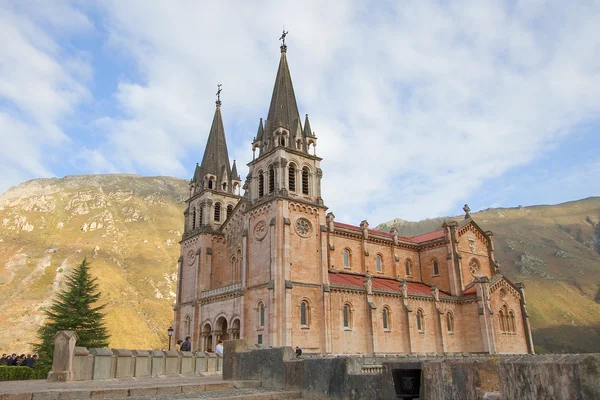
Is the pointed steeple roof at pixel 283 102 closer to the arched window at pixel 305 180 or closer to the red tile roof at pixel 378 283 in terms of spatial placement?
the arched window at pixel 305 180

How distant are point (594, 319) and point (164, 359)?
96.5m

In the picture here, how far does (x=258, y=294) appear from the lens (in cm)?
3684

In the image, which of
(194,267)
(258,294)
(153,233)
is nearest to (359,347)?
(258,294)

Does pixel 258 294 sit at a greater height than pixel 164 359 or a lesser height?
greater

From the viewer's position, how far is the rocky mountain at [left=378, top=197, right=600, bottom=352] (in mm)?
83250

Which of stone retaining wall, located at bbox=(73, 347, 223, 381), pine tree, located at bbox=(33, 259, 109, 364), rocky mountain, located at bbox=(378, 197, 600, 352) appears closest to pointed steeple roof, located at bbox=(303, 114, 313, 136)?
pine tree, located at bbox=(33, 259, 109, 364)

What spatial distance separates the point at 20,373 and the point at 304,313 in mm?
18912

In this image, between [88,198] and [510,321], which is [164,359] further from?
[88,198]

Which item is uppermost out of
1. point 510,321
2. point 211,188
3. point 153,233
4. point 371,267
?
point 153,233

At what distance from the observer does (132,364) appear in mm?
17328

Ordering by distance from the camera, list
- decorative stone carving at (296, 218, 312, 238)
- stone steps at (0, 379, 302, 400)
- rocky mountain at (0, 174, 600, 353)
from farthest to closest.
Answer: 1. rocky mountain at (0, 174, 600, 353)
2. decorative stone carving at (296, 218, 312, 238)
3. stone steps at (0, 379, 302, 400)

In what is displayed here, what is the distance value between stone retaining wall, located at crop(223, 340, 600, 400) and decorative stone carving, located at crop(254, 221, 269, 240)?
27134 millimetres

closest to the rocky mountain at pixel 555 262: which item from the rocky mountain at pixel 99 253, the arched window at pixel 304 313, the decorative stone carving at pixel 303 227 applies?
the arched window at pixel 304 313

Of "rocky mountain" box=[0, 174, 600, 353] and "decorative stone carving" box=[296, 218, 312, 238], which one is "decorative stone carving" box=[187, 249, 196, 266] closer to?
"decorative stone carving" box=[296, 218, 312, 238]
